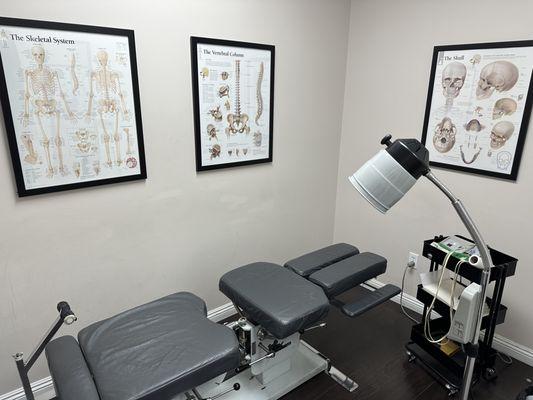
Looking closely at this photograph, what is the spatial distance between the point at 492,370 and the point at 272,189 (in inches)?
64.4

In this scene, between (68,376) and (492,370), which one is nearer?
(68,376)

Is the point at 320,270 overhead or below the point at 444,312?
overhead

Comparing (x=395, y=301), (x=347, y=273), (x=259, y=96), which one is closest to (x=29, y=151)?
(x=259, y=96)

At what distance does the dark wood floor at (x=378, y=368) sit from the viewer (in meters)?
1.90

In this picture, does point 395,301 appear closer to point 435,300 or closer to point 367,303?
point 435,300

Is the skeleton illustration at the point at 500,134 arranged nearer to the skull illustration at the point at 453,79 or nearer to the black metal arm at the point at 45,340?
the skull illustration at the point at 453,79

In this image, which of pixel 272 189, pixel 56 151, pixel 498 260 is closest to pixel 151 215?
pixel 56 151

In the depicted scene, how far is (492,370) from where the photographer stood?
1992mm

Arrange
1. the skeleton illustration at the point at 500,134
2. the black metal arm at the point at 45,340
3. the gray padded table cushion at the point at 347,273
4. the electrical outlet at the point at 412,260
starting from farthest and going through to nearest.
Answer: the electrical outlet at the point at 412,260, the skeleton illustration at the point at 500,134, the gray padded table cushion at the point at 347,273, the black metal arm at the point at 45,340

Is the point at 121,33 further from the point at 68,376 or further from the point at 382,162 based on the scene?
the point at 68,376

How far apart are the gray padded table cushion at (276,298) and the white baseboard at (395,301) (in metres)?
0.62

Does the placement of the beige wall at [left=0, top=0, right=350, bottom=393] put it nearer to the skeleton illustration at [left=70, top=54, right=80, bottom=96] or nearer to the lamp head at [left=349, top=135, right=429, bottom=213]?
the skeleton illustration at [left=70, top=54, right=80, bottom=96]

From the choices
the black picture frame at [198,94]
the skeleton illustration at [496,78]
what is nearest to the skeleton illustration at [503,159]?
the skeleton illustration at [496,78]

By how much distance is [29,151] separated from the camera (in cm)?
153
